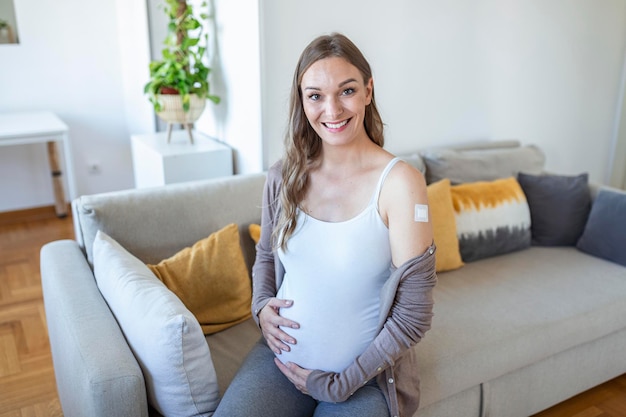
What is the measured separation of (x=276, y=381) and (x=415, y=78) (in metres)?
1.69

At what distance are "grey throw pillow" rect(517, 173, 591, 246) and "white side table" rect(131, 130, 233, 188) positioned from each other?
51.5 inches

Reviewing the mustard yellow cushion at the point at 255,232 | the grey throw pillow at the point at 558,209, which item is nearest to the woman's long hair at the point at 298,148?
the mustard yellow cushion at the point at 255,232

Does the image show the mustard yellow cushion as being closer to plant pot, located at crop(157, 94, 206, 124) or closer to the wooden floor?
plant pot, located at crop(157, 94, 206, 124)

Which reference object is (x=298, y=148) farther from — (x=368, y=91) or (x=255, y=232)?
(x=255, y=232)

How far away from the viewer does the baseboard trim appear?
3.88 meters

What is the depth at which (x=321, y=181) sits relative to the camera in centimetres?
142

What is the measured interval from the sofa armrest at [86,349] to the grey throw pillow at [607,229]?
1.86 meters

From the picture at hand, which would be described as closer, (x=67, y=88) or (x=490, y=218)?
(x=490, y=218)

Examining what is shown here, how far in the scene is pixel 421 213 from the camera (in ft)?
4.18

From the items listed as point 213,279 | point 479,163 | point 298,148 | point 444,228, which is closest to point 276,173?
point 298,148

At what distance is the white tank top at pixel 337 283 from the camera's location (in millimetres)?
1301

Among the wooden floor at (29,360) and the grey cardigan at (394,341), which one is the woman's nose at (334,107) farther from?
the wooden floor at (29,360)

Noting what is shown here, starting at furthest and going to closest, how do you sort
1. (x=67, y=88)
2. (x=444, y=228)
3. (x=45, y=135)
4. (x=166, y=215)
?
(x=67, y=88) → (x=45, y=135) → (x=444, y=228) → (x=166, y=215)

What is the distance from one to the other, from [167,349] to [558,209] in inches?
71.3
